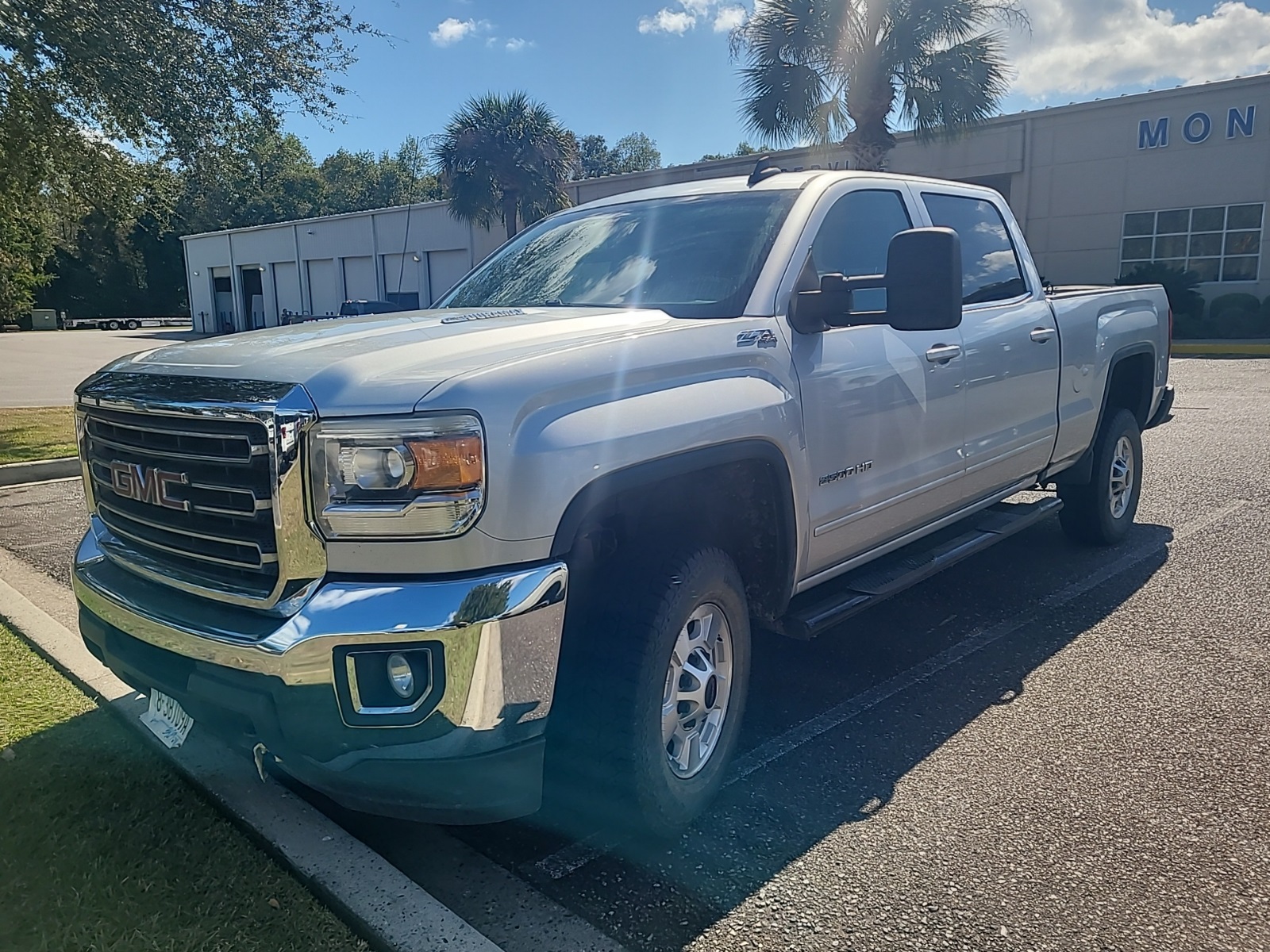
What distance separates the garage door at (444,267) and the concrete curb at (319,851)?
3439cm

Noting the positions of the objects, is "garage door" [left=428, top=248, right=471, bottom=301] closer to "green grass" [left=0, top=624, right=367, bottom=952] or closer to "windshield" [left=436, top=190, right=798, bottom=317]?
"windshield" [left=436, top=190, right=798, bottom=317]

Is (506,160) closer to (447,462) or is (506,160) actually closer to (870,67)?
(870,67)

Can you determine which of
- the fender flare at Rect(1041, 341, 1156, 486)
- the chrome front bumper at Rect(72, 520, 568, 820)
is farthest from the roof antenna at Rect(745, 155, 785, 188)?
the fender flare at Rect(1041, 341, 1156, 486)

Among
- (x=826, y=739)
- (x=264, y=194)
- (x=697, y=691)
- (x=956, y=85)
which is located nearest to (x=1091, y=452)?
(x=826, y=739)

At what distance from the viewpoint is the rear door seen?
Answer: 4.52 metres

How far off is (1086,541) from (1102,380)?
1.07 m

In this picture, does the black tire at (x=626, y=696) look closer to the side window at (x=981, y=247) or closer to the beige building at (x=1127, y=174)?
the side window at (x=981, y=247)

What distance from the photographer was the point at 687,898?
2.75m

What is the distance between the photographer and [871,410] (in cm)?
370

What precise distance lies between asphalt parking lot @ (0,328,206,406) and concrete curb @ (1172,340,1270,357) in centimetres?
1964

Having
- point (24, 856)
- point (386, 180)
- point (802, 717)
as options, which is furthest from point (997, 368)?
point (386, 180)

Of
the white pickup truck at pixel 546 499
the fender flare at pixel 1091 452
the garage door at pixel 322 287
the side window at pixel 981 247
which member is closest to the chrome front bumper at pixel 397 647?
the white pickup truck at pixel 546 499

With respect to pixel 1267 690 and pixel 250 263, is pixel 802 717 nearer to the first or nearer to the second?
pixel 1267 690

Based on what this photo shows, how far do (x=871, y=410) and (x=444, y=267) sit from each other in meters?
36.3
